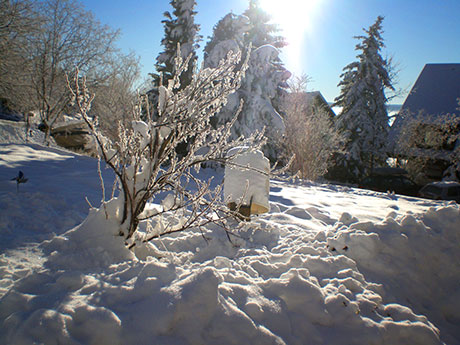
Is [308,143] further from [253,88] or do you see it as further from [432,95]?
[432,95]

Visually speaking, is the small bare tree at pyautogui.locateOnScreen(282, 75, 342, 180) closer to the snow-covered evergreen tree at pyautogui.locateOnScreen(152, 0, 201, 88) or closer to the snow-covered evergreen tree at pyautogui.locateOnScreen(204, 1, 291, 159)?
the snow-covered evergreen tree at pyautogui.locateOnScreen(204, 1, 291, 159)

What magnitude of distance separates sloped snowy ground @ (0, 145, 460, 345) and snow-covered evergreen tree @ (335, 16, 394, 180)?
16.6 meters

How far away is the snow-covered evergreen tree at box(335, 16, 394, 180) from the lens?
58.9ft

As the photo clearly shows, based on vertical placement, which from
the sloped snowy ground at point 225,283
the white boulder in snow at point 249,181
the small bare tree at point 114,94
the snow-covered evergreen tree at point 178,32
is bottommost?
the sloped snowy ground at point 225,283

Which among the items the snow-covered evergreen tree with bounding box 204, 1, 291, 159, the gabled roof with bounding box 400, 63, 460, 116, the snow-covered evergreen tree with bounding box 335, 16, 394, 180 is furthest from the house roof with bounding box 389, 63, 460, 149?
the snow-covered evergreen tree with bounding box 204, 1, 291, 159

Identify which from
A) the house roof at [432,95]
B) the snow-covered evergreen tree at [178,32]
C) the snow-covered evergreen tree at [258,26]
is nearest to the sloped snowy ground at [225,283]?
the snow-covered evergreen tree at [178,32]

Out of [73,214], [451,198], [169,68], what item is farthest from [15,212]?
[451,198]

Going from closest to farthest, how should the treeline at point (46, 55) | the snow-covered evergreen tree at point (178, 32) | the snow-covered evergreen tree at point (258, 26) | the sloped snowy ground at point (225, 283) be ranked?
the sloped snowy ground at point (225, 283)
the treeline at point (46, 55)
the snow-covered evergreen tree at point (178, 32)
the snow-covered evergreen tree at point (258, 26)

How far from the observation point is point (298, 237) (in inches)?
120

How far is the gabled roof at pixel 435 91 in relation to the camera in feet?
64.0

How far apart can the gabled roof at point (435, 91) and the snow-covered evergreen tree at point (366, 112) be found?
2761 mm

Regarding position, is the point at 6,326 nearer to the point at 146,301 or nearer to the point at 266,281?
the point at 146,301

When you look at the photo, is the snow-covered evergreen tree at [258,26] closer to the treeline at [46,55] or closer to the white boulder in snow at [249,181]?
the treeline at [46,55]

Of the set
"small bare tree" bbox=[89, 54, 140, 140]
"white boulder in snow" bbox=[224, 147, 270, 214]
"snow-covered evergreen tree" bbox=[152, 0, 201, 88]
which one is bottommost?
"white boulder in snow" bbox=[224, 147, 270, 214]
